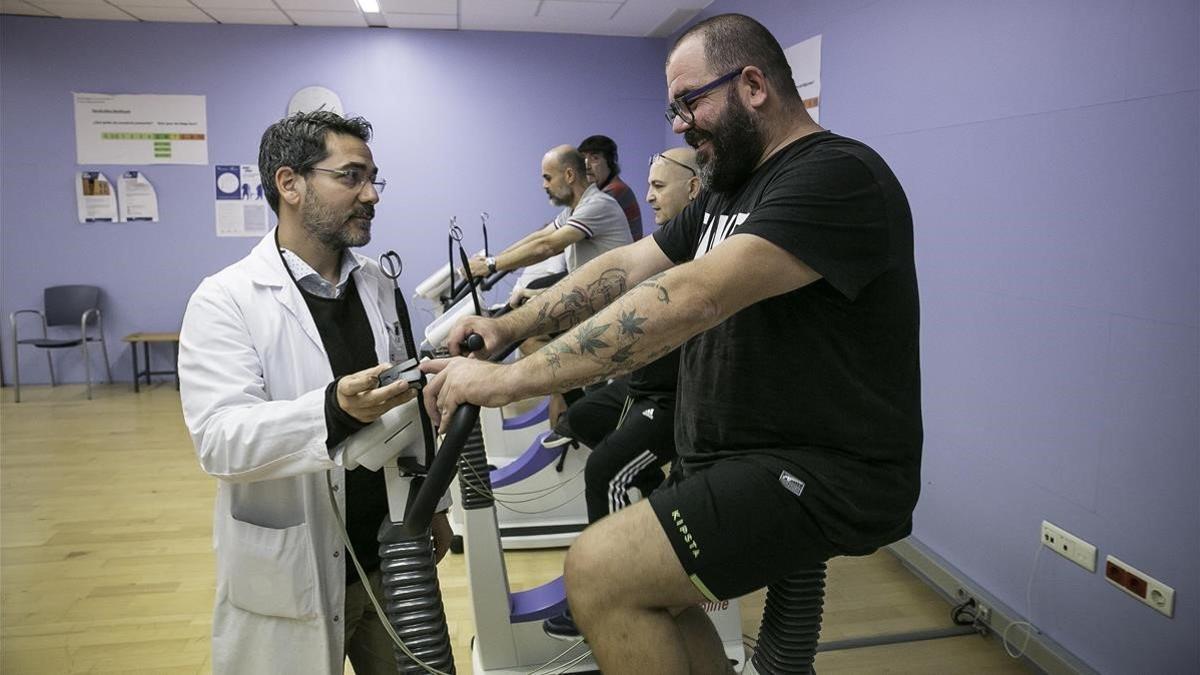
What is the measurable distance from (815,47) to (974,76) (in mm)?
1615

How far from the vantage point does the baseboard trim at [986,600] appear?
8.25 ft

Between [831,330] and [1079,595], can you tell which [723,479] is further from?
[1079,595]

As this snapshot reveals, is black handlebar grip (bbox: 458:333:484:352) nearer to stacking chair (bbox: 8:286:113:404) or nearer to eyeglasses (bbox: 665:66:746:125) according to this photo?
eyeglasses (bbox: 665:66:746:125)

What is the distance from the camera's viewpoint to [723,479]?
1.36 metres

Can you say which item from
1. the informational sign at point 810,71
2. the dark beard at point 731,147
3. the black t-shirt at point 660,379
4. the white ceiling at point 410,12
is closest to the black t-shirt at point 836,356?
the dark beard at point 731,147

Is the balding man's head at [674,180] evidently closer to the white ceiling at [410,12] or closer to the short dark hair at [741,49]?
the short dark hair at [741,49]

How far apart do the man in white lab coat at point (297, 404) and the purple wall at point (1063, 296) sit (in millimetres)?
1819

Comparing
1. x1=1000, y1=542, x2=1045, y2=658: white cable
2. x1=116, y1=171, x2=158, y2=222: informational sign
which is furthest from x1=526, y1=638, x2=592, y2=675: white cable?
x1=116, y1=171, x2=158, y2=222: informational sign

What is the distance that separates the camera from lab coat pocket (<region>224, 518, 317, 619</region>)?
155cm

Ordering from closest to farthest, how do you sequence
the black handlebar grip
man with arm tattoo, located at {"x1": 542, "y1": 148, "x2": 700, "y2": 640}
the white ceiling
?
the black handlebar grip → man with arm tattoo, located at {"x1": 542, "y1": 148, "x2": 700, "y2": 640} → the white ceiling

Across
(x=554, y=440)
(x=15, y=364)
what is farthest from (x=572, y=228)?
(x=15, y=364)

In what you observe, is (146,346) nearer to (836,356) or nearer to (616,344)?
(616,344)

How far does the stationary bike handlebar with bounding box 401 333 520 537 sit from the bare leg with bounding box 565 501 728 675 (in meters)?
0.24

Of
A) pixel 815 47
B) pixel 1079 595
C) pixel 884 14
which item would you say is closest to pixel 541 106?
pixel 815 47
